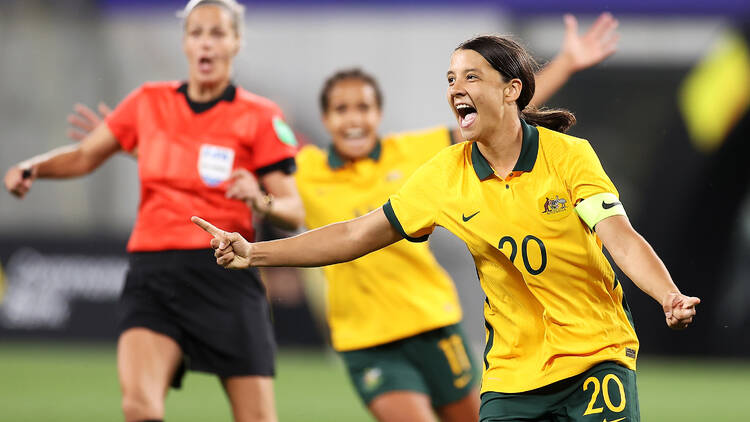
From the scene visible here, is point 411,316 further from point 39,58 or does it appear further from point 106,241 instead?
point 39,58

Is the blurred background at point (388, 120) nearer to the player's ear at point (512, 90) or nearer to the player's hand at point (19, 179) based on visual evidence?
the player's hand at point (19, 179)

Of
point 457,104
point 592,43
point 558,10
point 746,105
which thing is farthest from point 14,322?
point 457,104

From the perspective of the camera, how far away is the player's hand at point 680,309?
3.57 m

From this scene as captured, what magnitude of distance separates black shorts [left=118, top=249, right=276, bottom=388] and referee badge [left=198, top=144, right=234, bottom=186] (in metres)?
0.34

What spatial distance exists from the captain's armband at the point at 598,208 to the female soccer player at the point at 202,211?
1.79m

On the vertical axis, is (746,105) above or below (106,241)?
above

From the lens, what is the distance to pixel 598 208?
4.02 meters

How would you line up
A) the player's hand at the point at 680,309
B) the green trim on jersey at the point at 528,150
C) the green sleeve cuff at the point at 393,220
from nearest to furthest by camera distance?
the player's hand at the point at 680,309
the green trim on jersey at the point at 528,150
the green sleeve cuff at the point at 393,220

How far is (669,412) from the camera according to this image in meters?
9.97

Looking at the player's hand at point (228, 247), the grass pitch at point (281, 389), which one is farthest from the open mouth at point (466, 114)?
the grass pitch at point (281, 389)

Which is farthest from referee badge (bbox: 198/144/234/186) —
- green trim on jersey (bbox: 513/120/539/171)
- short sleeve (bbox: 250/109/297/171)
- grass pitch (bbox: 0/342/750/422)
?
grass pitch (bbox: 0/342/750/422)

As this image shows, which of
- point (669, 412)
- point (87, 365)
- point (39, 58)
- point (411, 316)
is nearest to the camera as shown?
point (411, 316)

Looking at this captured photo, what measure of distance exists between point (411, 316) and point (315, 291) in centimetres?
757

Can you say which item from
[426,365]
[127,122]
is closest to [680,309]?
[426,365]
